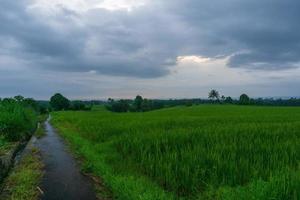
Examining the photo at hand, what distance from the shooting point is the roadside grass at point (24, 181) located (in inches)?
245

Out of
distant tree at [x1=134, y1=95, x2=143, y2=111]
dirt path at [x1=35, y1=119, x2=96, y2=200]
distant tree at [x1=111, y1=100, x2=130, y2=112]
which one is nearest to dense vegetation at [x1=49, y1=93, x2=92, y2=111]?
distant tree at [x1=111, y1=100, x2=130, y2=112]

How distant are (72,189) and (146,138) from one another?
210 inches

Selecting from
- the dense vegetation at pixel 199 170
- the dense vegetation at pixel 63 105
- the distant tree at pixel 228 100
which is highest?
Answer: the distant tree at pixel 228 100

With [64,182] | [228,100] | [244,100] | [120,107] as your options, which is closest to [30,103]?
[64,182]

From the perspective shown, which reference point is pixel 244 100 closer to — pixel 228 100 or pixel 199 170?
pixel 228 100

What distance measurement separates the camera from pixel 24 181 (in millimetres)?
7109

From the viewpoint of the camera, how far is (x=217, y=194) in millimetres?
5781

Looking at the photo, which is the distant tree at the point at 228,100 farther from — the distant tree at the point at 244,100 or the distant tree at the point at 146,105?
the distant tree at the point at 146,105

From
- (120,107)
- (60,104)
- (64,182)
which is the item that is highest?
(60,104)

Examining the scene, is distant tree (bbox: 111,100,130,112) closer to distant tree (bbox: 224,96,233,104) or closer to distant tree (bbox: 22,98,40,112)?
distant tree (bbox: 224,96,233,104)

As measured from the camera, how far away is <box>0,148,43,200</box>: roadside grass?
622 cm

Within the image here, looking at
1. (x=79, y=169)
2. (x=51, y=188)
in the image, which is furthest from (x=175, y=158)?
(x=51, y=188)

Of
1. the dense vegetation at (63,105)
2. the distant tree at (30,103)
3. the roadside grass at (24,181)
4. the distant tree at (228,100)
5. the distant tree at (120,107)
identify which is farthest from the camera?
the distant tree at (228,100)

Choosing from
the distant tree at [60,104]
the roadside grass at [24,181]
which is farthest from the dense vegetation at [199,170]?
the distant tree at [60,104]
